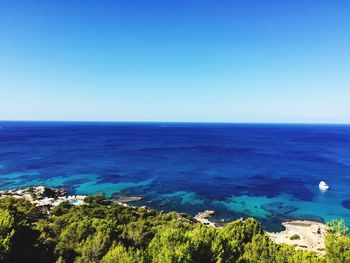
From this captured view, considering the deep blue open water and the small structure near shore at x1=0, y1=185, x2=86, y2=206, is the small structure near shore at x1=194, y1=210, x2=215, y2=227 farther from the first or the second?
the small structure near shore at x1=0, y1=185, x2=86, y2=206

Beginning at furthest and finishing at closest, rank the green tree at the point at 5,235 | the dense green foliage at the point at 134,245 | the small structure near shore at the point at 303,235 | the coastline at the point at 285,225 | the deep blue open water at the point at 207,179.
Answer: the deep blue open water at the point at 207,179
the coastline at the point at 285,225
the small structure near shore at the point at 303,235
the dense green foliage at the point at 134,245
the green tree at the point at 5,235

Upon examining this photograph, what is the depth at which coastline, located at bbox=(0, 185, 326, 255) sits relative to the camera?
39.5m

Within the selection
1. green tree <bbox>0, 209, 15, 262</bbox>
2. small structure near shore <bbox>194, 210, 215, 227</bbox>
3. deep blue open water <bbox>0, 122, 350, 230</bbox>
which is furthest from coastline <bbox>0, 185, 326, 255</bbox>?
green tree <bbox>0, 209, 15, 262</bbox>

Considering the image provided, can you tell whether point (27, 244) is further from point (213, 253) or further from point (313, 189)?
point (313, 189)

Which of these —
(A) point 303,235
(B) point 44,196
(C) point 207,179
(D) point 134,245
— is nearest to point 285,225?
(A) point 303,235

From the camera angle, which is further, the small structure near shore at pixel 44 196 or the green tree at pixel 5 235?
the small structure near shore at pixel 44 196

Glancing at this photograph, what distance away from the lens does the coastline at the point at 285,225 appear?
39500 millimetres

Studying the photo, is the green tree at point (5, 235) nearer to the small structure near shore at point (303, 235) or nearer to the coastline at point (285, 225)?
the coastline at point (285, 225)

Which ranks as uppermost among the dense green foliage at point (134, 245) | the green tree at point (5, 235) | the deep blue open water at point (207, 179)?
the green tree at point (5, 235)

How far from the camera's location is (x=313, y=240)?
41.0 metres

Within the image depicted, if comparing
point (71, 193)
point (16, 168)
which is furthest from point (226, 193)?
point (16, 168)

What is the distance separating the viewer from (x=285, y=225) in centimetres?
4775

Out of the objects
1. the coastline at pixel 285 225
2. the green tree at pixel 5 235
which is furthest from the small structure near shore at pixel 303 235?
the green tree at pixel 5 235

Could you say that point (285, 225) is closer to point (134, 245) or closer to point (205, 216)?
point (205, 216)
